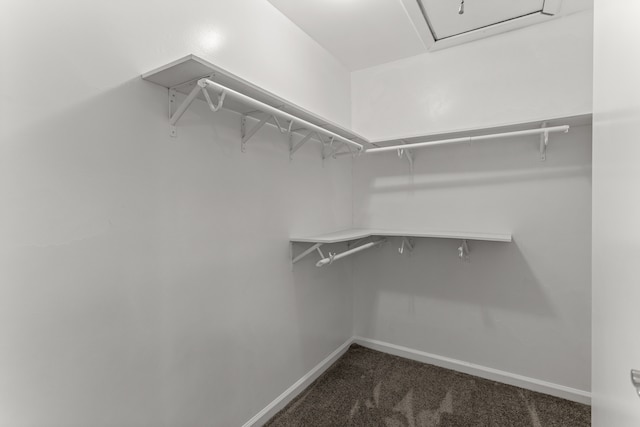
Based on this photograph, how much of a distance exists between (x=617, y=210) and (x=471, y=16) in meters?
1.83

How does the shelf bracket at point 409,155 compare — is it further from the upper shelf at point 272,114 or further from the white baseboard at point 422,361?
the white baseboard at point 422,361

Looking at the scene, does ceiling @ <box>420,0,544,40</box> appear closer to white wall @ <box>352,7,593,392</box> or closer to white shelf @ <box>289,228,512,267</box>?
white wall @ <box>352,7,593,392</box>

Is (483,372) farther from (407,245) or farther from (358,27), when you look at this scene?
(358,27)

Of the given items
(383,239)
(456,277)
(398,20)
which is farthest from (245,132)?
(456,277)

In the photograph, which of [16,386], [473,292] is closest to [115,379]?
[16,386]

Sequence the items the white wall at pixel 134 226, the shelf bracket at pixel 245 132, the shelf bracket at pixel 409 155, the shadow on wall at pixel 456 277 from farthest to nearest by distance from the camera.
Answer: the shelf bracket at pixel 409 155, the shadow on wall at pixel 456 277, the shelf bracket at pixel 245 132, the white wall at pixel 134 226

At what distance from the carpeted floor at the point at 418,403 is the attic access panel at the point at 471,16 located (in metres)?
2.57

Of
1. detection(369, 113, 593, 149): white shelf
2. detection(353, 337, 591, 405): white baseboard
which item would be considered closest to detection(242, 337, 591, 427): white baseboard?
detection(353, 337, 591, 405): white baseboard

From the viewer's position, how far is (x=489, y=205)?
225 centimetres

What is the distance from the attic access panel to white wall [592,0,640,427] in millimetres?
1091

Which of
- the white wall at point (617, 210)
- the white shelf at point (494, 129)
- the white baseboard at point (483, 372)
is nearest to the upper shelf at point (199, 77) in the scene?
the white shelf at point (494, 129)

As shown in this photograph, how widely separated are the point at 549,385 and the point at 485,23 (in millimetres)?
2569

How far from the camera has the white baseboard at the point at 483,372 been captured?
6.66 ft

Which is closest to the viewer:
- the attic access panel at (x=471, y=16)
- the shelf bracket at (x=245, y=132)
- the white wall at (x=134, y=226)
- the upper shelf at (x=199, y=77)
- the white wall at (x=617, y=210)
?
the white wall at (x=617, y=210)
